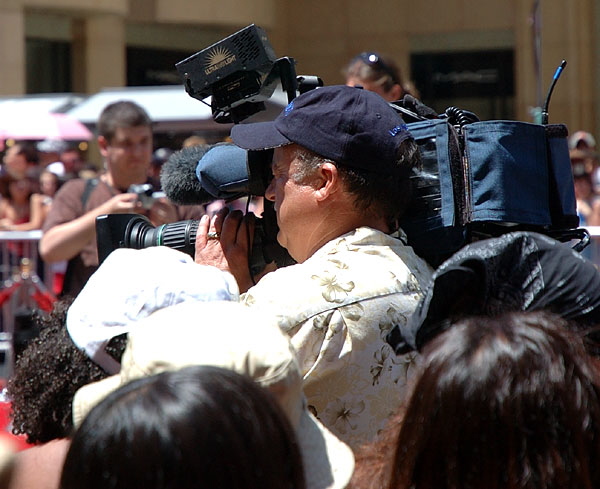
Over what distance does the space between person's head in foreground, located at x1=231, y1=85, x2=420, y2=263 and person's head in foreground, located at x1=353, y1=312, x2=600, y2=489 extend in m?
0.88

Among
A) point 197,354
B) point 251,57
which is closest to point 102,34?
point 251,57

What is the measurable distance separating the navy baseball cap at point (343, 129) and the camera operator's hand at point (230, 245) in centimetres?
25

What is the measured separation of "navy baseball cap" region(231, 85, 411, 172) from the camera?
90.0 inches

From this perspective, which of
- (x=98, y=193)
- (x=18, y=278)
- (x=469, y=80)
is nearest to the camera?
(x=98, y=193)

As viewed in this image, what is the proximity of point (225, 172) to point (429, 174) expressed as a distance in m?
0.50

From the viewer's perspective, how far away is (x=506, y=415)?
1.42m

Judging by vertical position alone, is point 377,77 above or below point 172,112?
below

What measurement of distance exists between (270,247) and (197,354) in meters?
1.10

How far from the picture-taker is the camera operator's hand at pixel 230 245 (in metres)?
2.52

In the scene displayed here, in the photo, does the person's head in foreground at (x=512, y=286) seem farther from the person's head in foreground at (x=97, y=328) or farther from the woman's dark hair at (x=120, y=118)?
the woman's dark hair at (x=120, y=118)

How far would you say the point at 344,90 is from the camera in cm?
236

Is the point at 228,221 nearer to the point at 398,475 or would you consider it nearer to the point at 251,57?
the point at 251,57

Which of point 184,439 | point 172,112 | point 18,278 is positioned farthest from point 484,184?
point 172,112

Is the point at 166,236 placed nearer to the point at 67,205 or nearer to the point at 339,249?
the point at 339,249
